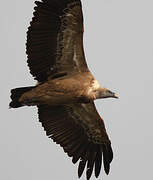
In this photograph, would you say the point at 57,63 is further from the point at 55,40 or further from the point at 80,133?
the point at 80,133

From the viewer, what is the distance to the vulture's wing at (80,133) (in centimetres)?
1216

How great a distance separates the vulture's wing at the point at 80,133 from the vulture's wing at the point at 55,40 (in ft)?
4.25

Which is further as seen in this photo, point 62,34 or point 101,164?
point 101,164

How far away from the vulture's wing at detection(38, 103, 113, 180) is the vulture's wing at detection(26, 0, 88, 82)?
1295 mm

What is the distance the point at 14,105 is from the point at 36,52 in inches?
54.1

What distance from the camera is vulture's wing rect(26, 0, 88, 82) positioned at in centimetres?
1070

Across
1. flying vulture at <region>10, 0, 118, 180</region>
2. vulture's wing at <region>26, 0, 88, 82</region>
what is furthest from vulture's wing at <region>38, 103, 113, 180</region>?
vulture's wing at <region>26, 0, 88, 82</region>

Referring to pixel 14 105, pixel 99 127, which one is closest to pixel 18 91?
pixel 14 105

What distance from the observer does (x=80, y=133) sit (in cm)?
1252

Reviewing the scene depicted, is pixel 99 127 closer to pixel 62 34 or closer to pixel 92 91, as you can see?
pixel 92 91

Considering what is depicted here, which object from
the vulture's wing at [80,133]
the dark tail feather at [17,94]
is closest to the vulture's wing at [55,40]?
the dark tail feather at [17,94]

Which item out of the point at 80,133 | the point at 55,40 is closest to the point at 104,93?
the point at 55,40

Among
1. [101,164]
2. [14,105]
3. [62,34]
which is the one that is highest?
[62,34]

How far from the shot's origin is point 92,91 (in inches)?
433
